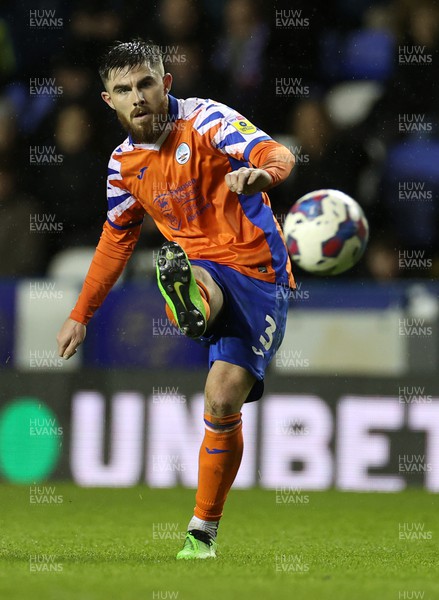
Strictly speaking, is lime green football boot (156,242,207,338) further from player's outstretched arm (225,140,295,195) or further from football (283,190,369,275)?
football (283,190,369,275)

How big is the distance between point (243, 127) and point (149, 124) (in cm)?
41

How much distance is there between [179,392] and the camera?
24.1 feet

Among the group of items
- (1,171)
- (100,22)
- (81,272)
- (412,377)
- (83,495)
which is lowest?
(83,495)

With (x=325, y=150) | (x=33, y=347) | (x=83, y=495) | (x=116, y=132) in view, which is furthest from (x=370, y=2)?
(x=83, y=495)

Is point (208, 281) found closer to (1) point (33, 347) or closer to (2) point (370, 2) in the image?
(1) point (33, 347)

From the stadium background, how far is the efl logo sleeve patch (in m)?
2.85

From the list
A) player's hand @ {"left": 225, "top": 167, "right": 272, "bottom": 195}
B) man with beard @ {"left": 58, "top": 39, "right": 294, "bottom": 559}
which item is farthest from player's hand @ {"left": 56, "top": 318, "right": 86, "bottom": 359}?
player's hand @ {"left": 225, "top": 167, "right": 272, "bottom": 195}

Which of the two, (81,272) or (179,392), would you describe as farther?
(81,272)

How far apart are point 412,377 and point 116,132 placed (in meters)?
2.70

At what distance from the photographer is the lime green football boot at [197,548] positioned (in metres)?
4.48

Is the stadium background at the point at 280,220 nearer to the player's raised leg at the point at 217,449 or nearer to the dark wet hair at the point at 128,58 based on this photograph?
the player's raised leg at the point at 217,449

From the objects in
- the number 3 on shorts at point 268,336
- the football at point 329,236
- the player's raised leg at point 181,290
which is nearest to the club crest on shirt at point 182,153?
the player's raised leg at point 181,290

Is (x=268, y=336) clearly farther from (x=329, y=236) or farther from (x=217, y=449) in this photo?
(x=329, y=236)

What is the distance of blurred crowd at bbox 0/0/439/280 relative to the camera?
26.5 ft
